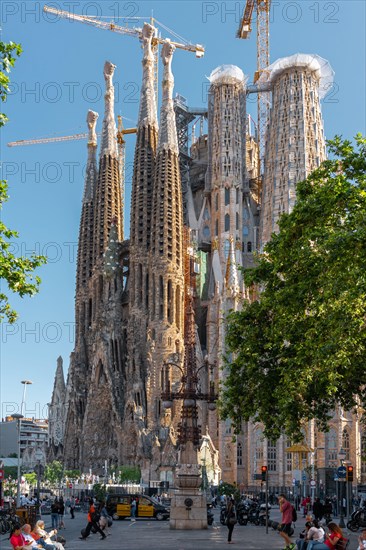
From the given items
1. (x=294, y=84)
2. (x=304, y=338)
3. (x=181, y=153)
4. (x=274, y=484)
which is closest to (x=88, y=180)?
(x=181, y=153)

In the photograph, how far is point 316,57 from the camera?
9488 cm

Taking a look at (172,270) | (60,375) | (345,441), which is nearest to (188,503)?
(345,441)

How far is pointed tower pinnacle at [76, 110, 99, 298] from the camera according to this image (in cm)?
10612

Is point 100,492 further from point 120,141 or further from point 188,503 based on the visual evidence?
point 120,141

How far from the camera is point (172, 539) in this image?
3108cm

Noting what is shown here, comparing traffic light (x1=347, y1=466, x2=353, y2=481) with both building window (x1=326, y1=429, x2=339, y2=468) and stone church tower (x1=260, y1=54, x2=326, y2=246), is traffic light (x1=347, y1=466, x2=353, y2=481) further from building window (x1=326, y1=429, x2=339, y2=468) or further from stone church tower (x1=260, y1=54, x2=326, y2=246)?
stone church tower (x1=260, y1=54, x2=326, y2=246)

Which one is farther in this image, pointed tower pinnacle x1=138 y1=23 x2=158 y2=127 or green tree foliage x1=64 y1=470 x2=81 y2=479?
pointed tower pinnacle x1=138 y1=23 x2=158 y2=127

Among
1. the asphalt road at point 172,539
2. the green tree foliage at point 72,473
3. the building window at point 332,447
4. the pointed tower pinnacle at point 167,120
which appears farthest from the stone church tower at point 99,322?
the asphalt road at point 172,539

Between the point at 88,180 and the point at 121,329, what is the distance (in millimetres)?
23907

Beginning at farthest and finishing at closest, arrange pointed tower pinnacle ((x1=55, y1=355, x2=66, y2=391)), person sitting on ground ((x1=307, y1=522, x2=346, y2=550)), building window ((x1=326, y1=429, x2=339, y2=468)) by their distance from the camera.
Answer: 1. pointed tower pinnacle ((x1=55, y1=355, x2=66, y2=391))
2. building window ((x1=326, y1=429, x2=339, y2=468))
3. person sitting on ground ((x1=307, y1=522, x2=346, y2=550))

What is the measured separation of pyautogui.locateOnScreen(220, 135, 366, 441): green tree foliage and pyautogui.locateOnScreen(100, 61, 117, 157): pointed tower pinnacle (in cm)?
7559

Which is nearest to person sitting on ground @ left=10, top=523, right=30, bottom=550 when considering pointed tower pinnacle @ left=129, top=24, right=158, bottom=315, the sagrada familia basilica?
the sagrada familia basilica

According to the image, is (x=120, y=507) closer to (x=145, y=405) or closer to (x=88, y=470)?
(x=145, y=405)

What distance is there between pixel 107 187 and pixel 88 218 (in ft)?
18.6
